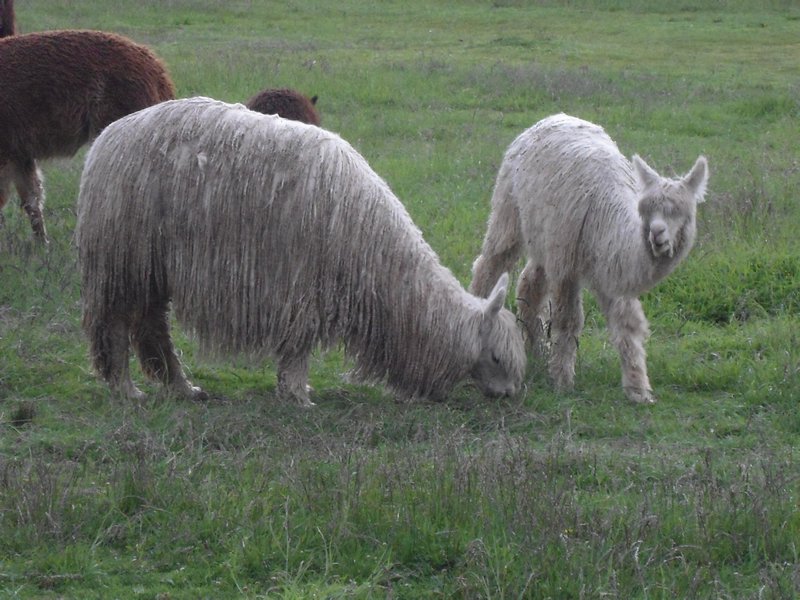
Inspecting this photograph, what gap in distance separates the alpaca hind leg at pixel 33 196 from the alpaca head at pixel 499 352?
4.52 meters

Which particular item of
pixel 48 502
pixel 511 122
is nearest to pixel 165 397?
pixel 48 502

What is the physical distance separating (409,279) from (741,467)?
7.21 ft

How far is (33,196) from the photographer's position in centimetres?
973

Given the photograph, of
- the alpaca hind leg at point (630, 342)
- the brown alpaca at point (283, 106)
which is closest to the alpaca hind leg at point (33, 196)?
the brown alpaca at point (283, 106)

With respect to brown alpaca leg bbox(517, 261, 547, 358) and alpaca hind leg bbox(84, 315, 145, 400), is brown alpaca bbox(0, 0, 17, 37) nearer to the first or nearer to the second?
alpaca hind leg bbox(84, 315, 145, 400)

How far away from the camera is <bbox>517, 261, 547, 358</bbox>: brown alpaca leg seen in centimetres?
794

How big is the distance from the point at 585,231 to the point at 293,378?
197 centimetres

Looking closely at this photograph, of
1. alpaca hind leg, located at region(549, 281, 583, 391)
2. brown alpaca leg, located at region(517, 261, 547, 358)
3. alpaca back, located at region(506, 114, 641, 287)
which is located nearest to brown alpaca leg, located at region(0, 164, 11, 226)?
alpaca back, located at region(506, 114, 641, 287)

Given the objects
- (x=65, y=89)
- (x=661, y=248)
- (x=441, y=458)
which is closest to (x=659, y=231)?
(x=661, y=248)

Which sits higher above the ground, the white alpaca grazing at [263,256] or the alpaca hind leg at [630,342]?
the white alpaca grazing at [263,256]

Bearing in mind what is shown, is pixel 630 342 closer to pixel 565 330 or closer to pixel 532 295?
pixel 565 330

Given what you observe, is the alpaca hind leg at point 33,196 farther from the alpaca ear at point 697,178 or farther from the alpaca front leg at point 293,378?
the alpaca ear at point 697,178

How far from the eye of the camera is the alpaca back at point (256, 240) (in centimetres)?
643

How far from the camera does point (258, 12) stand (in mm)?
29125
